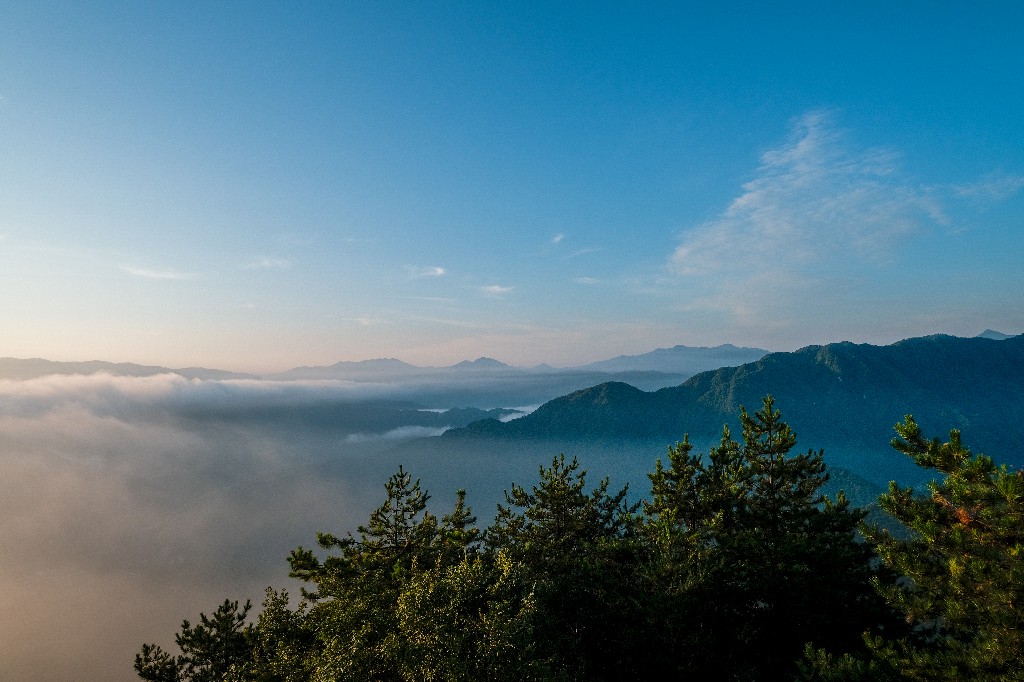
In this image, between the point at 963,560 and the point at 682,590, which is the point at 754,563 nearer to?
the point at 682,590

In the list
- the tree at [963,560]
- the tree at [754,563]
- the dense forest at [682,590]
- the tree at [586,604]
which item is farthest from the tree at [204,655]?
the tree at [963,560]

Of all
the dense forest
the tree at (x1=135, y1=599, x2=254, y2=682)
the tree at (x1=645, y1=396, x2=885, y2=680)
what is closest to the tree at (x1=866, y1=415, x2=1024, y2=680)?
the dense forest

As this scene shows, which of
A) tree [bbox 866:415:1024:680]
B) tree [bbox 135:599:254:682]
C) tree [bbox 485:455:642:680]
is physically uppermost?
tree [bbox 866:415:1024:680]

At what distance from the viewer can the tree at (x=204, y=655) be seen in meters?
26.2

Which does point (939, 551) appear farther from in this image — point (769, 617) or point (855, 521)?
point (855, 521)

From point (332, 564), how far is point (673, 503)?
19094 millimetres

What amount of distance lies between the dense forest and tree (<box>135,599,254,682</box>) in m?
0.10

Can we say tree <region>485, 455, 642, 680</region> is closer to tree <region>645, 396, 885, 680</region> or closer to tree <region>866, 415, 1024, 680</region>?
tree <region>645, 396, 885, 680</region>

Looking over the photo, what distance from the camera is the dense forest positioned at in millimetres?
14102

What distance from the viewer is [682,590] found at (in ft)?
65.2

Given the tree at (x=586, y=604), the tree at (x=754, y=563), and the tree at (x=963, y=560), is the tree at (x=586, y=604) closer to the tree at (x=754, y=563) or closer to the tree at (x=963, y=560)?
the tree at (x=754, y=563)

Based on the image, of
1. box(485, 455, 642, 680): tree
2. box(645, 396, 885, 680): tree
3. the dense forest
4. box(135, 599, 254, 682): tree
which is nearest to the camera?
the dense forest

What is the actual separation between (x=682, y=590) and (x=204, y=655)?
25.1m

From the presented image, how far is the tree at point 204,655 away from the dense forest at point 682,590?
0.32 ft
